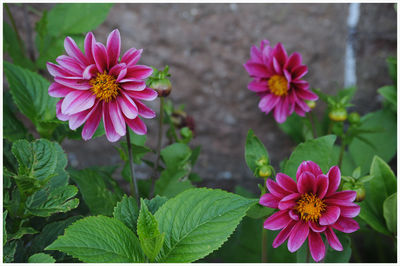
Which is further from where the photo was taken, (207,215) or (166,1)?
(166,1)

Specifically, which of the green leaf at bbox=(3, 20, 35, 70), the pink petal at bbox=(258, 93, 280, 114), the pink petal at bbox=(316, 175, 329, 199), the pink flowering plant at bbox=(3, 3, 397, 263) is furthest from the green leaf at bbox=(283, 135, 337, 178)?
the green leaf at bbox=(3, 20, 35, 70)

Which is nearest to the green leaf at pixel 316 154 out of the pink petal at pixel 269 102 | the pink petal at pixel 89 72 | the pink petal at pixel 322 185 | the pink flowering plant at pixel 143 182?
the pink flowering plant at pixel 143 182

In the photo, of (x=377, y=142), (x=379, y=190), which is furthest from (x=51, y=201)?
(x=377, y=142)

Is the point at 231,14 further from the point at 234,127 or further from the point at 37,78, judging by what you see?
the point at 37,78

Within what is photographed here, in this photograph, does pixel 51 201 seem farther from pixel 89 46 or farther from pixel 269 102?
pixel 269 102

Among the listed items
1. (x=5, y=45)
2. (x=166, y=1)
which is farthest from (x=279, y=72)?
(x=5, y=45)

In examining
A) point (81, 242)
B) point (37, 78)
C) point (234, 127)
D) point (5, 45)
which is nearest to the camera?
point (81, 242)

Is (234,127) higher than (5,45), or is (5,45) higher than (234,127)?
(5,45)

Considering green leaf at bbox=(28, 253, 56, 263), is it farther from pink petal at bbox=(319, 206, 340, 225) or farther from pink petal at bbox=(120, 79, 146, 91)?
pink petal at bbox=(319, 206, 340, 225)

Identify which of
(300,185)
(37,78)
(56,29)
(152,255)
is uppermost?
(56,29)

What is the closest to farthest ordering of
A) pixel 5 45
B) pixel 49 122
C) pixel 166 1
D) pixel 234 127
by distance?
pixel 49 122 → pixel 5 45 → pixel 166 1 → pixel 234 127

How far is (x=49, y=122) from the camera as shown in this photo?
43.7 inches

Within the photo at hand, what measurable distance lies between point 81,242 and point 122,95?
272mm

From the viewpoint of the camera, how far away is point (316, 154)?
3.55 ft
